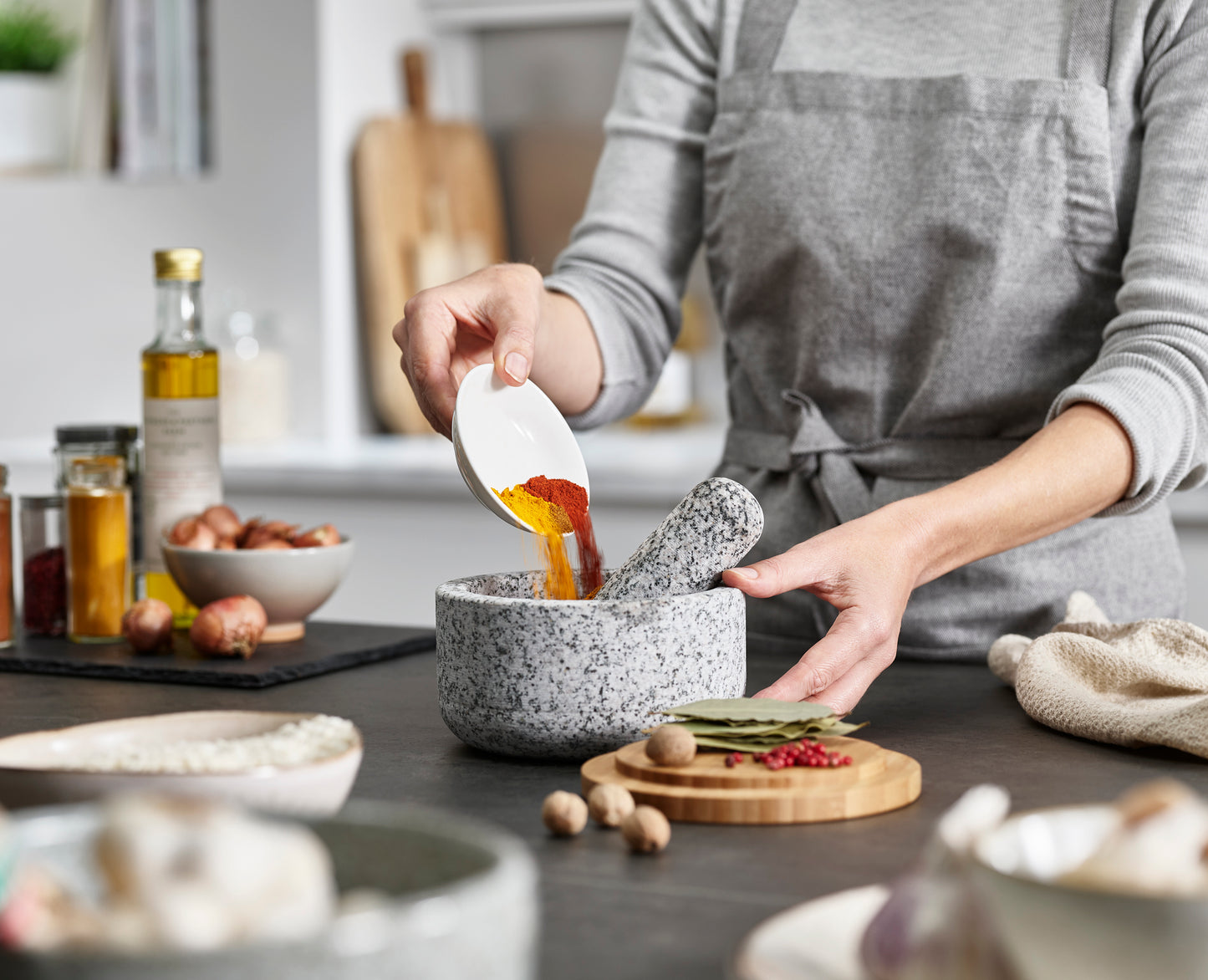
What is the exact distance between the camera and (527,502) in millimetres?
1061

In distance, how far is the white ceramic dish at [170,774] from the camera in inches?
25.2

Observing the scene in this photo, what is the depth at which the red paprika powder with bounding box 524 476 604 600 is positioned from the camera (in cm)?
104

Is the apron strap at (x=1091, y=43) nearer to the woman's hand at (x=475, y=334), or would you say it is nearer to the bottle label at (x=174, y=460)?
the woman's hand at (x=475, y=334)

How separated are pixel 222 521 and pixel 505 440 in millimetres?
387

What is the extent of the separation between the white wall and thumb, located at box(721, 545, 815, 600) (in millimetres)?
2082

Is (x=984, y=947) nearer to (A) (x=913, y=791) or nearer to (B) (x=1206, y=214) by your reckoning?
(A) (x=913, y=791)

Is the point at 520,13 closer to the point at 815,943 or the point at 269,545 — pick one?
the point at 269,545

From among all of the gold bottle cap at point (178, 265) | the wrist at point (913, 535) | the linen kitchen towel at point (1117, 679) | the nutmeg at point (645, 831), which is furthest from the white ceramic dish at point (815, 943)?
the gold bottle cap at point (178, 265)

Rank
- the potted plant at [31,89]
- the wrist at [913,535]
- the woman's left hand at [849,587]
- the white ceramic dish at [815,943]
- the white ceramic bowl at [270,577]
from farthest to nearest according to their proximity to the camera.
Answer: the potted plant at [31,89] < the white ceramic bowl at [270,577] < the wrist at [913,535] < the woman's left hand at [849,587] < the white ceramic dish at [815,943]

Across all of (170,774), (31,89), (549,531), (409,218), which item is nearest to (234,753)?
(170,774)

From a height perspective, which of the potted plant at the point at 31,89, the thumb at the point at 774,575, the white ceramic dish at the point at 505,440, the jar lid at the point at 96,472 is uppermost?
the potted plant at the point at 31,89

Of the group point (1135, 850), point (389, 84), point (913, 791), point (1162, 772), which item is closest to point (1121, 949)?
point (1135, 850)

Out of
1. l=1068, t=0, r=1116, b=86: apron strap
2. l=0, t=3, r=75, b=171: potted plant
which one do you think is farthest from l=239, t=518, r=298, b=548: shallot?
l=0, t=3, r=75, b=171: potted plant

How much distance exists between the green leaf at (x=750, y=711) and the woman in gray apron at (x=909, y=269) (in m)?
0.42
